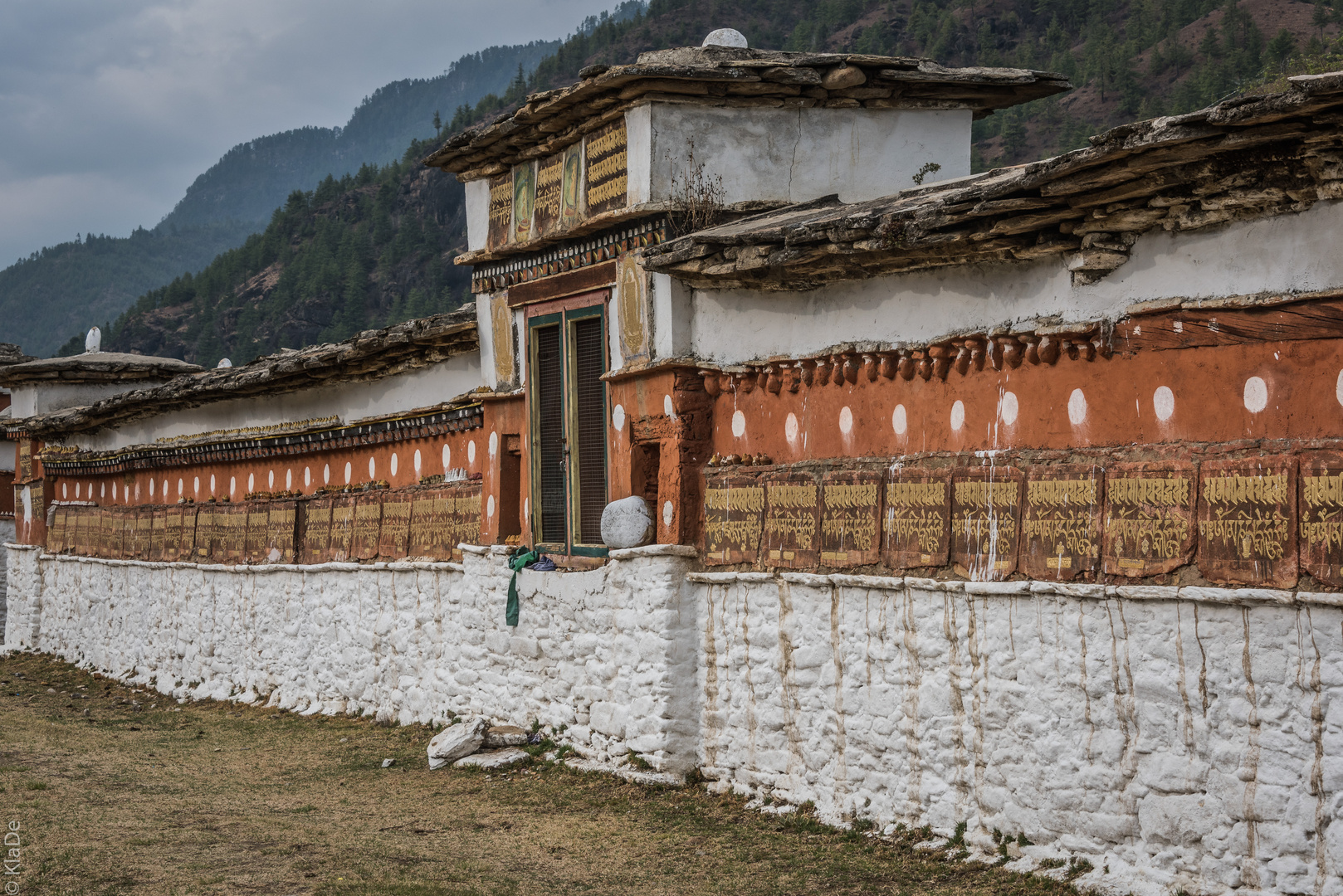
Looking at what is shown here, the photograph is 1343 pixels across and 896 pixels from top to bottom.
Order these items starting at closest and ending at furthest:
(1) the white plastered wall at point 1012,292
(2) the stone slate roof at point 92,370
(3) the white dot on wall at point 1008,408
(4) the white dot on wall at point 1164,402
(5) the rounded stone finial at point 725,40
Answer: (1) the white plastered wall at point 1012,292
(4) the white dot on wall at point 1164,402
(3) the white dot on wall at point 1008,408
(5) the rounded stone finial at point 725,40
(2) the stone slate roof at point 92,370

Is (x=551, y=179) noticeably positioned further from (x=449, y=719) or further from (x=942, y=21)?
(x=942, y=21)

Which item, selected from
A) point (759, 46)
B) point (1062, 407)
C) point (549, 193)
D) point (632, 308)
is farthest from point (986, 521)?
point (759, 46)

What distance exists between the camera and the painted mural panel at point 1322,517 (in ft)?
15.1

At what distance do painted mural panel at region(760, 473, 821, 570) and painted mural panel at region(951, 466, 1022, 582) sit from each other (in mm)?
968

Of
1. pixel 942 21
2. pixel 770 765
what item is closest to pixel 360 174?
pixel 942 21

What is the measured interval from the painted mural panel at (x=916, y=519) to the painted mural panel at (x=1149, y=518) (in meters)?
0.91

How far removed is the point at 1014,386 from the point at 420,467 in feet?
20.8

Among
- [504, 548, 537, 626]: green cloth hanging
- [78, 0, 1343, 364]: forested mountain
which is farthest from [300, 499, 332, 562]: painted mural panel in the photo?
[78, 0, 1343, 364]: forested mountain

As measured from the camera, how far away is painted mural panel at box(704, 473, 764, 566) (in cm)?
741

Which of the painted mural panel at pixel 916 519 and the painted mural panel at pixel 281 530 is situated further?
the painted mural panel at pixel 281 530

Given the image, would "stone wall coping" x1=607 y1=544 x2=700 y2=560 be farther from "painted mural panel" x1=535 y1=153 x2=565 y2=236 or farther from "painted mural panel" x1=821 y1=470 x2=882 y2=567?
"painted mural panel" x1=535 y1=153 x2=565 y2=236

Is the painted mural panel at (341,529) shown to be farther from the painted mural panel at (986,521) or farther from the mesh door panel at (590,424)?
the painted mural panel at (986,521)

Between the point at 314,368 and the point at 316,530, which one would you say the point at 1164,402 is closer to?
the point at 314,368

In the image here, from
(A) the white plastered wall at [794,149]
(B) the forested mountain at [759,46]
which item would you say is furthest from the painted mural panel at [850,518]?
(B) the forested mountain at [759,46]
